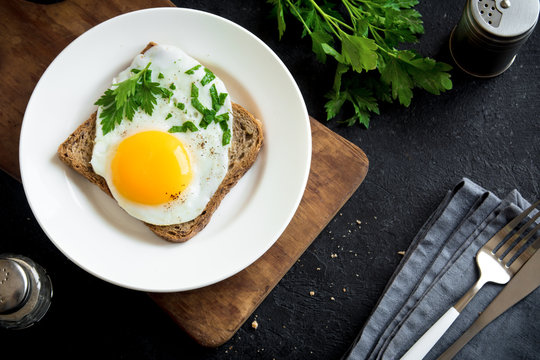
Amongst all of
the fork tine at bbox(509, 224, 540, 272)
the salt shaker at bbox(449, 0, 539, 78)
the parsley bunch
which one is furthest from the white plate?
the fork tine at bbox(509, 224, 540, 272)

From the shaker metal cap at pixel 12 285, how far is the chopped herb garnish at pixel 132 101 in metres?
0.93

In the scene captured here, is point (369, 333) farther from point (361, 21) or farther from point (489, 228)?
point (361, 21)

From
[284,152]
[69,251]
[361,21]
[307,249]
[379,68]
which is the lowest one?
[307,249]

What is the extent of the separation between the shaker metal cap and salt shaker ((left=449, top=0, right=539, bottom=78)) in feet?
9.54

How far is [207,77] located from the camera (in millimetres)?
2795

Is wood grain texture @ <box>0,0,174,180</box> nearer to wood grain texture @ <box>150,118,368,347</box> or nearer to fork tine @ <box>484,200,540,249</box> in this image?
wood grain texture @ <box>150,118,368,347</box>

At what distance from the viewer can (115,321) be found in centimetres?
312

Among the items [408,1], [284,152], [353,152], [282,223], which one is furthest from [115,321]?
[408,1]

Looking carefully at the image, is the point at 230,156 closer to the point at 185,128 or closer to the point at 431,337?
the point at 185,128

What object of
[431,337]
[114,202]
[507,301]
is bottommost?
[431,337]

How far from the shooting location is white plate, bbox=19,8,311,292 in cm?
274

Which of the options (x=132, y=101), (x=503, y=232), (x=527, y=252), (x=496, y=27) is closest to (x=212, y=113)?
(x=132, y=101)

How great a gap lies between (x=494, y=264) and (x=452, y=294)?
0.93 ft

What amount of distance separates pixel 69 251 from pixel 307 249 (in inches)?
53.4
